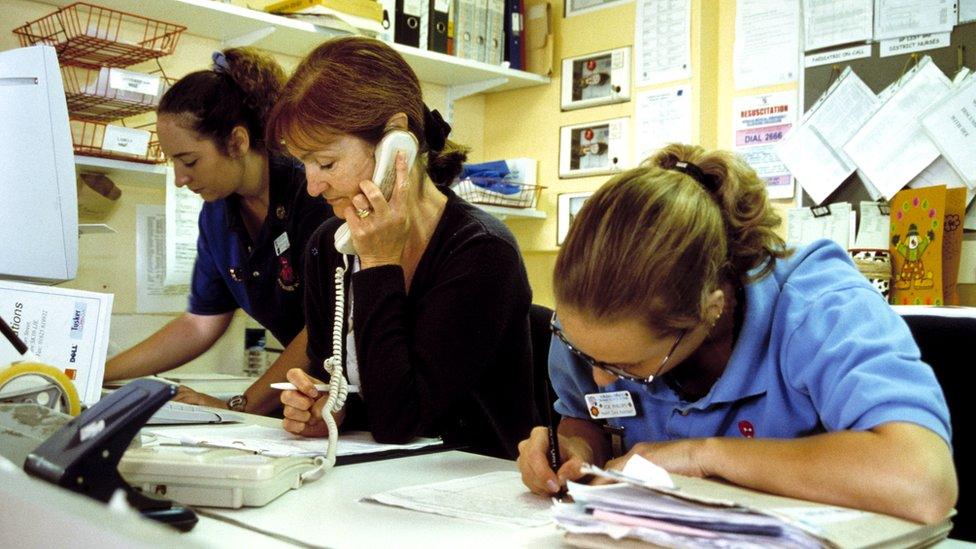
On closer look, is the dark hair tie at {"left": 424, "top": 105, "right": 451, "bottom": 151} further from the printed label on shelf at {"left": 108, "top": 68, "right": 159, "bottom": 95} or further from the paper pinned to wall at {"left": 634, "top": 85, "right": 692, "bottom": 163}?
the paper pinned to wall at {"left": 634, "top": 85, "right": 692, "bottom": 163}

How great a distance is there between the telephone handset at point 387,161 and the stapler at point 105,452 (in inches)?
26.6

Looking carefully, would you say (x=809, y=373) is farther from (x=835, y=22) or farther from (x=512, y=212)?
(x=512, y=212)

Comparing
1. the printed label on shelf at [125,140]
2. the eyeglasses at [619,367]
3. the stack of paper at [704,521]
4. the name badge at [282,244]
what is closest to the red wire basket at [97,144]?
the printed label on shelf at [125,140]

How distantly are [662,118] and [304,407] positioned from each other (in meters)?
2.02

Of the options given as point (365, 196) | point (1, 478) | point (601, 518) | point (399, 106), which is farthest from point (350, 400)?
point (1, 478)

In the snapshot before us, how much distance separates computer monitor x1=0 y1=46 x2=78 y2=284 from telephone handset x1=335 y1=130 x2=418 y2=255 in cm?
48

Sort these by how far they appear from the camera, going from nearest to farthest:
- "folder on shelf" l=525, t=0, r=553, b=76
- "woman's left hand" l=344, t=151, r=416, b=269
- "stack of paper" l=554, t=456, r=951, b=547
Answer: "stack of paper" l=554, t=456, r=951, b=547 → "woman's left hand" l=344, t=151, r=416, b=269 → "folder on shelf" l=525, t=0, r=553, b=76

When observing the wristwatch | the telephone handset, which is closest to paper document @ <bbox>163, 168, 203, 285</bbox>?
the wristwatch

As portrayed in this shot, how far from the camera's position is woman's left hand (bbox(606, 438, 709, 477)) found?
3.08 feet

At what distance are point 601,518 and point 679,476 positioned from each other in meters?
0.18

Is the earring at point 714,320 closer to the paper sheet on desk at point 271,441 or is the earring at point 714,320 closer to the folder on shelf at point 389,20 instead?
the paper sheet on desk at point 271,441

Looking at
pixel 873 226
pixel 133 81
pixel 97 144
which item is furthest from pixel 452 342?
pixel 873 226

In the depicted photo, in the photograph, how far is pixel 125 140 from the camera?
2320 mm

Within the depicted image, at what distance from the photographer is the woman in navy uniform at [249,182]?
77.3 inches
